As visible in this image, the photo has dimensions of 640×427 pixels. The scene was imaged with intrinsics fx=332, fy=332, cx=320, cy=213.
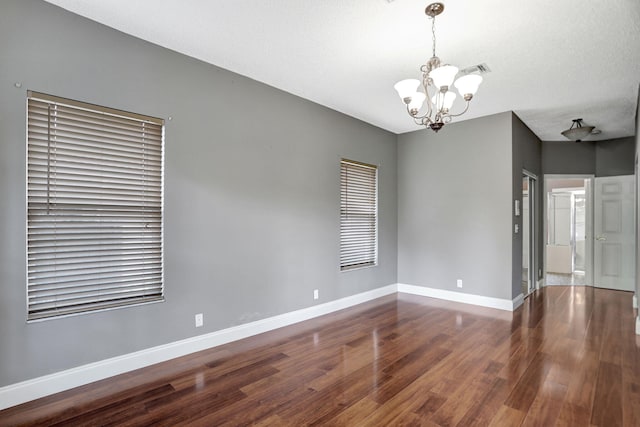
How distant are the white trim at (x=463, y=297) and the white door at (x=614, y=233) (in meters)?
2.34

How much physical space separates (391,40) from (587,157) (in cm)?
569

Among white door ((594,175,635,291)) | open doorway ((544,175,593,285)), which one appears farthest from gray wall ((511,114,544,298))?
open doorway ((544,175,593,285))

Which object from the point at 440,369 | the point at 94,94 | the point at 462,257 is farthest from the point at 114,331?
the point at 462,257

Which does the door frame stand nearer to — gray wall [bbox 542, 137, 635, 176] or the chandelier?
gray wall [bbox 542, 137, 635, 176]

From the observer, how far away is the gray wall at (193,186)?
230 centimetres

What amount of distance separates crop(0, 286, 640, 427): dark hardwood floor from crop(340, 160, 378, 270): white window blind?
1232 mm

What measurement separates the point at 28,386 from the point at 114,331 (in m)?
0.58

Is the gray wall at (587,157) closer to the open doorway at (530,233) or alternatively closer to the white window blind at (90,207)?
the open doorway at (530,233)

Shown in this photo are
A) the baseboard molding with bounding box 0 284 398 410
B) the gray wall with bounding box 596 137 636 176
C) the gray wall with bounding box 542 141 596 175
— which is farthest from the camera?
the gray wall with bounding box 542 141 596 175

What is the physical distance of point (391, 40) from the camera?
2.84 metres

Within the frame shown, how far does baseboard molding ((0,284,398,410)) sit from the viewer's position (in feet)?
7.55

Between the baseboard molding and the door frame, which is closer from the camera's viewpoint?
the baseboard molding

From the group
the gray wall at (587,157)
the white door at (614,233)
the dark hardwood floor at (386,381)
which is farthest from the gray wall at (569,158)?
the dark hardwood floor at (386,381)

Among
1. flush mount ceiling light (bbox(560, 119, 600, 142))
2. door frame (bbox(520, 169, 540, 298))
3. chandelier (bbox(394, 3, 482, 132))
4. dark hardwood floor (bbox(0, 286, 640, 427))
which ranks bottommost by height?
dark hardwood floor (bbox(0, 286, 640, 427))
